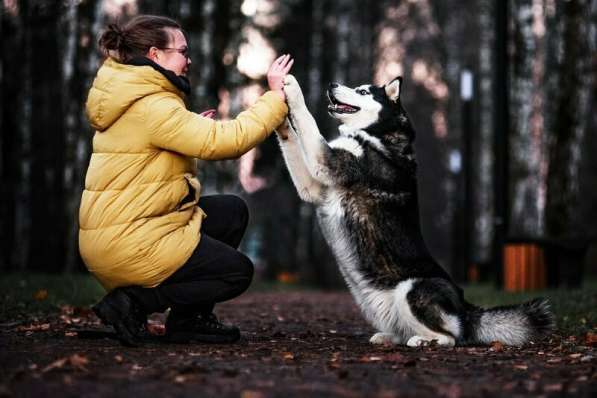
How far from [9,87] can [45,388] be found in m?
13.4

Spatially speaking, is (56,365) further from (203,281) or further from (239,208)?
(239,208)

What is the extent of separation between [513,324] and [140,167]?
2.51 metres

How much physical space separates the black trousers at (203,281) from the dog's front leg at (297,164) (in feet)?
2.10

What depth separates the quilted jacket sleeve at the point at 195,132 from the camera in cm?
491

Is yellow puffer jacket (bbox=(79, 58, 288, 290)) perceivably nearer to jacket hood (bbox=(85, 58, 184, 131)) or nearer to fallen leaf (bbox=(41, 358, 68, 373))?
jacket hood (bbox=(85, 58, 184, 131))

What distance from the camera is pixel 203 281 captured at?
515 cm

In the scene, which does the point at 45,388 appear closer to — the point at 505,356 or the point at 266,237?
the point at 505,356

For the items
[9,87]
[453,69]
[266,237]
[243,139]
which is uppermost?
[453,69]

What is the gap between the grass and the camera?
6.89m

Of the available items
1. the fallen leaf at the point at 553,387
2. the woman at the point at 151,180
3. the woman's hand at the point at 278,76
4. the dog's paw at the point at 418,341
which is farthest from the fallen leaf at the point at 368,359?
the woman's hand at the point at 278,76

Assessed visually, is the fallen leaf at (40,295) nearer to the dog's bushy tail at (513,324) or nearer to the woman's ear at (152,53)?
the woman's ear at (152,53)

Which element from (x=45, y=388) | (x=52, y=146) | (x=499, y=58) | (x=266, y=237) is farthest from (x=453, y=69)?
(x=45, y=388)

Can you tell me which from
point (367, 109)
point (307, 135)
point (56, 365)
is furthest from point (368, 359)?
point (367, 109)

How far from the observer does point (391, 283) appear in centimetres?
553
